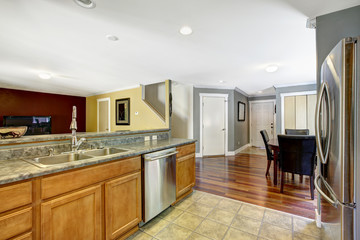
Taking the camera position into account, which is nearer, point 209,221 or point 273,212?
point 209,221

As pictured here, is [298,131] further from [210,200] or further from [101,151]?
[101,151]

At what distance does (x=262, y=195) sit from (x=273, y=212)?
47cm

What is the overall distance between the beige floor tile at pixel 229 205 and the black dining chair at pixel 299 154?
0.96 metres

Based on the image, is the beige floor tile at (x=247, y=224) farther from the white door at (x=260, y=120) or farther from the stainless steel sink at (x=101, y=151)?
the white door at (x=260, y=120)

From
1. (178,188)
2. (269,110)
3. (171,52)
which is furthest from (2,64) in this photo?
(269,110)

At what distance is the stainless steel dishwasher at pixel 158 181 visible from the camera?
1806mm

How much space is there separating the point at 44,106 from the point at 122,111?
3.02 metres

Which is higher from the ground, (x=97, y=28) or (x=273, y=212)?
Answer: (x=97, y=28)

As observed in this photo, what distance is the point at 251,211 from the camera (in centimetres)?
213

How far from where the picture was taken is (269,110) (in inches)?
269

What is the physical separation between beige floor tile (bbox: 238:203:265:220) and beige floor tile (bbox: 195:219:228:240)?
16.6 inches

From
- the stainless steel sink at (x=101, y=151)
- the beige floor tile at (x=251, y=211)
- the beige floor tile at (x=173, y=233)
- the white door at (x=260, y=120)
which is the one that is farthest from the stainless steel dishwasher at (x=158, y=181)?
the white door at (x=260, y=120)

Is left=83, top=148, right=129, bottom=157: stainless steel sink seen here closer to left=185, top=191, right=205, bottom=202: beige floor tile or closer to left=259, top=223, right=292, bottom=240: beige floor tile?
left=185, top=191, right=205, bottom=202: beige floor tile

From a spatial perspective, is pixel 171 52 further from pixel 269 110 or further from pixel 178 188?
pixel 269 110
